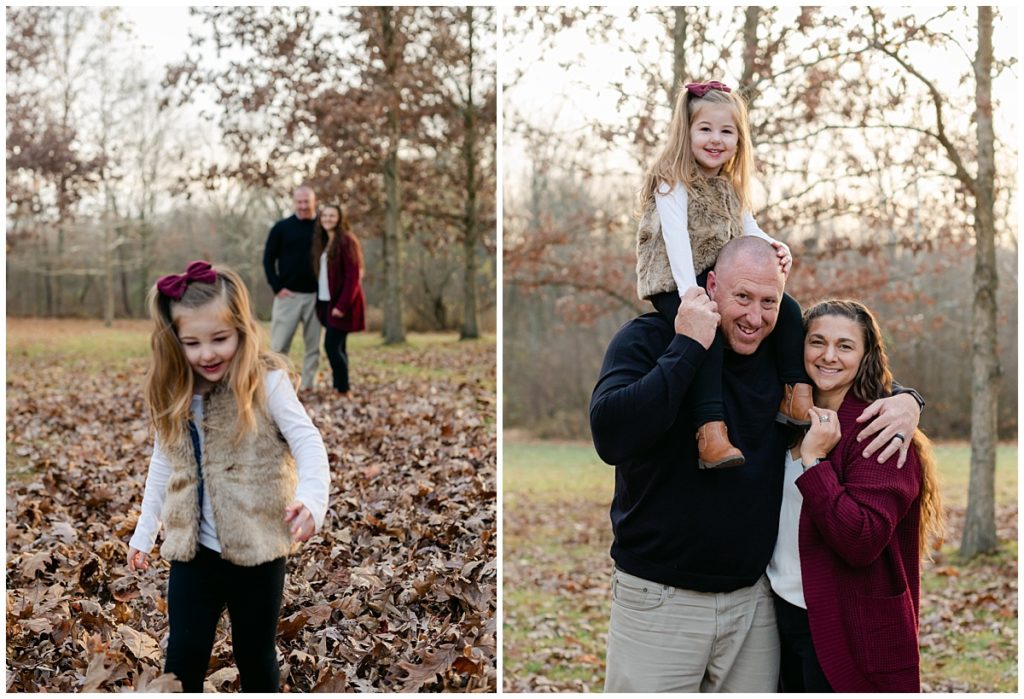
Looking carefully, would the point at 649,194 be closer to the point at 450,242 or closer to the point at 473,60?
the point at 473,60

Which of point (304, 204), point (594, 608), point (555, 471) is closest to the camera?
point (304, 204)

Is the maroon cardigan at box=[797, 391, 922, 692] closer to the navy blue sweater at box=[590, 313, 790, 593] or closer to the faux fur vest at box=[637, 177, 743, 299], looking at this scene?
the navy blue sweater at box=[590, 313, 790, 593]

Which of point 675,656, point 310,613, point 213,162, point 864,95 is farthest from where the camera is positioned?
point 213,162

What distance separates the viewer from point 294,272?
6914 millimetres

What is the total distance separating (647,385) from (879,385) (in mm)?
669

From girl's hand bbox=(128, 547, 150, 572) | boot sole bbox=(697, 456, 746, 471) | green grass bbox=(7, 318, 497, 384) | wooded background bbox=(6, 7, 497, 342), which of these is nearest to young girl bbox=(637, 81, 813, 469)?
boot sole bbox=(697, 456, 746, 471)

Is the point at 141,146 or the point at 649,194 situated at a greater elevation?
the point at 141,146

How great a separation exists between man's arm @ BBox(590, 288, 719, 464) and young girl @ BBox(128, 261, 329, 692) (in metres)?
0.75

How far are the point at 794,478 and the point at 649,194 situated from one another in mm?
848

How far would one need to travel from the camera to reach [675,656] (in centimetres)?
226

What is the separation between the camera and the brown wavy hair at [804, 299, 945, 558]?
2352mm

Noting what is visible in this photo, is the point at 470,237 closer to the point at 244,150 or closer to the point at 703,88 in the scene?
the point at 244,150

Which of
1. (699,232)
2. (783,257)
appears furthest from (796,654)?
(699,232)

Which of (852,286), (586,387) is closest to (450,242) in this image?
(586,387)
